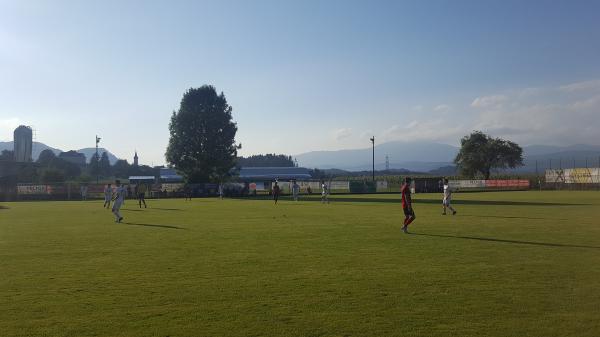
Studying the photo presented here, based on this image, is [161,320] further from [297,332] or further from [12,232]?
[12,232]

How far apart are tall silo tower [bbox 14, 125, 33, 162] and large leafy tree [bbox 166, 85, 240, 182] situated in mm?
39256

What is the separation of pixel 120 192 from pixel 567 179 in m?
67.5

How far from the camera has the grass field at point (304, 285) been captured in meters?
6.20

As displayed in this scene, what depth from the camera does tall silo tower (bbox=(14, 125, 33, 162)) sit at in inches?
3401

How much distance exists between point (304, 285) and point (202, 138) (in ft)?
196

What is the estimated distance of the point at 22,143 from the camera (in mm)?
87125

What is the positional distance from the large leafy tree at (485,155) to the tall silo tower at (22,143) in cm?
8409

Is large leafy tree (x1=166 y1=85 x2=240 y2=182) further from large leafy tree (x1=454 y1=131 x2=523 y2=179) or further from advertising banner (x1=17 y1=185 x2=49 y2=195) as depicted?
large leafy tree (x1=454 y1=131 x2=523 y2=179)

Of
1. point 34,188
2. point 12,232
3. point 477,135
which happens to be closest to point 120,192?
point 12,232

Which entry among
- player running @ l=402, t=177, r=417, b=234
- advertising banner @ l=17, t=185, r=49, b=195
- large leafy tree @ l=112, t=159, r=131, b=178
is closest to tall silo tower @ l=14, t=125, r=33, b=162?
advertising banner @ l=17, t=185, r=49, b=195

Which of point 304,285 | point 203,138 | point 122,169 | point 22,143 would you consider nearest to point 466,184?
point 203,138

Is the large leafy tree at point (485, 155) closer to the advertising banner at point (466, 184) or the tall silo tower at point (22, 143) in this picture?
the advertising banner at point (466, 184)

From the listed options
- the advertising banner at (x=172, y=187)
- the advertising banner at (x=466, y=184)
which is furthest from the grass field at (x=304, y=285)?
the advertising banner at (x=466, y=184)

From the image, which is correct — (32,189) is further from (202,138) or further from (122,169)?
(122,169)
